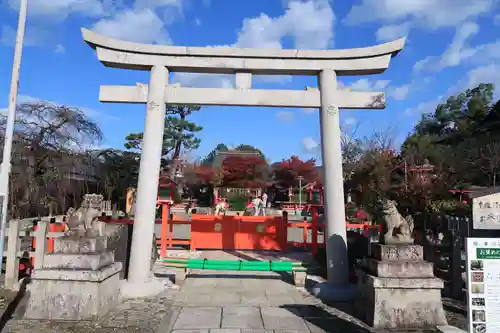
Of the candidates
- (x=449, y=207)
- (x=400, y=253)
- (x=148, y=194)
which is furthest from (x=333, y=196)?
(x=449, y=207)

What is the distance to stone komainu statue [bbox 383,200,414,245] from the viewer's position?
5.52 m

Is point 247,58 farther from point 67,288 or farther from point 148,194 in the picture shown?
point 67,288

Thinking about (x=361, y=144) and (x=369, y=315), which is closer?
(x=369, y=315)

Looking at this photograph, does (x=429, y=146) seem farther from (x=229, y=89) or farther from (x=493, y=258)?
(x=493, y=258)

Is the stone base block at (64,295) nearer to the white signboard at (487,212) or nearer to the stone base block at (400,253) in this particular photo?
the stone base block at (400,253)

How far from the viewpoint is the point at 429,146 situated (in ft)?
81.8

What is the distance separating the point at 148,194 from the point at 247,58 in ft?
10.7

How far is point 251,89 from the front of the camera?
24.6 ft

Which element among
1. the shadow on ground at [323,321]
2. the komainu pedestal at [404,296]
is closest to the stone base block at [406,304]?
the komainu pedestal at [404,296]

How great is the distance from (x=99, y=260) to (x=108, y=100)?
3.23 m

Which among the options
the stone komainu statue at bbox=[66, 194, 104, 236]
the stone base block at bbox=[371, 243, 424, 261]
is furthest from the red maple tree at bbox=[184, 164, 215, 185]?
the stone base block at bbox=[371, 243, 424, 261]

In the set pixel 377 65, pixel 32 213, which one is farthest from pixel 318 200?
pixel 377 65

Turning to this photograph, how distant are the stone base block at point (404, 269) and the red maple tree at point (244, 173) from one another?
107 ft

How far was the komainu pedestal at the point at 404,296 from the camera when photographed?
5.08 metres
